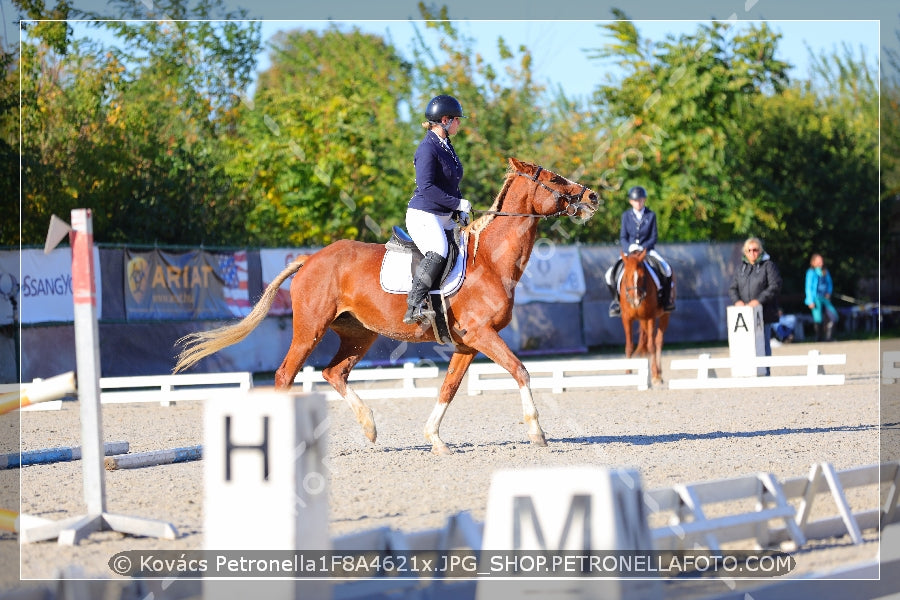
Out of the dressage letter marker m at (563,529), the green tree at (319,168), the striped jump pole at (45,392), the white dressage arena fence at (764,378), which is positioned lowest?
the white dressage arena fence at (764,378)

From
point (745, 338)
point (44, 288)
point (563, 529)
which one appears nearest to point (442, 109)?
point (563, 529)

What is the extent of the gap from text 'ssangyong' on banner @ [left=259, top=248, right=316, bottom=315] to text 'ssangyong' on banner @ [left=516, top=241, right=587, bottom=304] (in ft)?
17.5

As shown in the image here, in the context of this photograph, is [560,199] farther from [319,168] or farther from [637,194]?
[319,168]

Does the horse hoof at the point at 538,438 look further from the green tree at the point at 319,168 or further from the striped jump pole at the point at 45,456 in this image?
the green tree at the point at 319,168

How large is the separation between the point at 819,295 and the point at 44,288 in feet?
57.1

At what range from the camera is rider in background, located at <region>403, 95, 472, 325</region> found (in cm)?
912

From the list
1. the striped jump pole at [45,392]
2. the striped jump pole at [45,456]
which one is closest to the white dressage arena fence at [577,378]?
the striped jump pole at [45,456]

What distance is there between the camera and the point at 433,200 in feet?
30.0

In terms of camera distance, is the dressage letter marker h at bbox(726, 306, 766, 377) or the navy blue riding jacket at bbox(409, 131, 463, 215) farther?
the dressage letter marker h at bbox(726, 306, 766, 377)

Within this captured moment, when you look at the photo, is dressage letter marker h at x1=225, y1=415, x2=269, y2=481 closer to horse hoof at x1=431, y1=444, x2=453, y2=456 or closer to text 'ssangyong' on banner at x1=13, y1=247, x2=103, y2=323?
horse hoof at x1=431, y1=444, x2=453, y2=456

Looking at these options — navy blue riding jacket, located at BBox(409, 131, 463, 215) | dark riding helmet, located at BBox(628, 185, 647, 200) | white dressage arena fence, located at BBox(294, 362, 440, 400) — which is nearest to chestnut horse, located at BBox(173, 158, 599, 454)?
navy blue riding jacket, located at BBox(409, 131, 463, 215)

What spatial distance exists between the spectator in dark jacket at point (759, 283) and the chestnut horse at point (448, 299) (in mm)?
6943

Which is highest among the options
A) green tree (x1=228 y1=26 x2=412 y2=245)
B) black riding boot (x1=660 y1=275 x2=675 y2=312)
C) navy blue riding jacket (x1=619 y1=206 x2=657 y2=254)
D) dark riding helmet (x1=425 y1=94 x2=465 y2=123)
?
green tree (x1=228 y1=26 x2=412 y2=245)

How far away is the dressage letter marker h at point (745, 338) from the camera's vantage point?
50.6 feet
